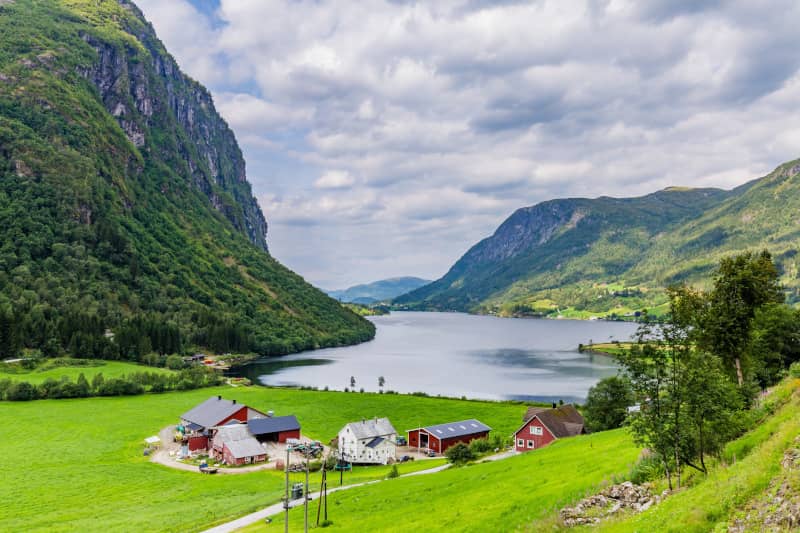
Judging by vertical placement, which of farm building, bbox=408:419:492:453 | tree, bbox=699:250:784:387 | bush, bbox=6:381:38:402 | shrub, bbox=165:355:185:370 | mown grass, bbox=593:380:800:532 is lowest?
farm building, bbox=408:419:492:453

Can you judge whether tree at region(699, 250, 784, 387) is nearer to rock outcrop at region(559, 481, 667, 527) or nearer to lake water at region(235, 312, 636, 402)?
rock outcrop at region(559, 481, 667, 527)

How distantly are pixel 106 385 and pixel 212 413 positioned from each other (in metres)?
43.8

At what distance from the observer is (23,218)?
607ft

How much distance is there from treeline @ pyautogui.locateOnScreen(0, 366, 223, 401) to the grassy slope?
457cm

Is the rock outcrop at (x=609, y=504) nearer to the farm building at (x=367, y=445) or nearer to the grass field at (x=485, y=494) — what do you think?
the grass field at (x=485, y=494)

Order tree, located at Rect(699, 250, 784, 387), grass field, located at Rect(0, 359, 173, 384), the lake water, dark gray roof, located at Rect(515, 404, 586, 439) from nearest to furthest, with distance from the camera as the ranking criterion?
tree, located at Rect(699, 250, 784, 387), dark gray roof, located at Rect(515, 404, 586, 439), grass field, located at Rect(0, 359, 173, 384), the lake water

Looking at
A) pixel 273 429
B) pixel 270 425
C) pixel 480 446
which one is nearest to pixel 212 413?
pixel 270 425

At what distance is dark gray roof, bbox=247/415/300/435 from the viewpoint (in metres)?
78.2

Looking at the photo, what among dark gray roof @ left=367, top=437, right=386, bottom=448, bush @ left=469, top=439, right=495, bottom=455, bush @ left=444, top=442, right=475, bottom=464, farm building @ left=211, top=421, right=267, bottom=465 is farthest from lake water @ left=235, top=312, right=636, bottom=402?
farm building @ left=211, top=421, right=267, bottom=465

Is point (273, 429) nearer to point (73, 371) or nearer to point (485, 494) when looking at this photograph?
point (485, 494)

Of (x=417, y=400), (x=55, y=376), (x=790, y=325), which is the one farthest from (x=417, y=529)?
(x=55, y=376)

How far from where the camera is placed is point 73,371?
4828 inches

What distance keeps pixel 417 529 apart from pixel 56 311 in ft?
509

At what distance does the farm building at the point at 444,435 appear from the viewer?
248 ft
